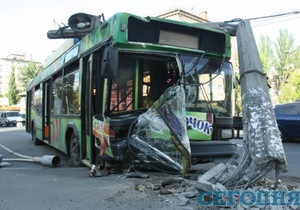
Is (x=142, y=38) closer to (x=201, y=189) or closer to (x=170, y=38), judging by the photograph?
(x=170, y=38)

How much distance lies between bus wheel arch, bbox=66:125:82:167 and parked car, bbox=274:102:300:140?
9864 millimetres

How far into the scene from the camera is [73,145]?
8.97 metres

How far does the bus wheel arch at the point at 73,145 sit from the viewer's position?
845 cm

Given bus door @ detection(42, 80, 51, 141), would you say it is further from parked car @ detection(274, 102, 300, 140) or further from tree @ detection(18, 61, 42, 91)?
tree @ detection(18, 61, 42, 91)

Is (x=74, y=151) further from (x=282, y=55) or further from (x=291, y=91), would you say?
(x=282, y=55)

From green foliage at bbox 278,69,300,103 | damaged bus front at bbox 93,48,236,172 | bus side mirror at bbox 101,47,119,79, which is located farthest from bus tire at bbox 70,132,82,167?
green foliage at bbox 278,69,300,103

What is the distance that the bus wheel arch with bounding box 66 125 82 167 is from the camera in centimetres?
845

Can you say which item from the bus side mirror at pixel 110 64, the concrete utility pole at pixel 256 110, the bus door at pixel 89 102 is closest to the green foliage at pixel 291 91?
the bus door at pixel 89 102

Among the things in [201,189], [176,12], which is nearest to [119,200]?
[201,189]

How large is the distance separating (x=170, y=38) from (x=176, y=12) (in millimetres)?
37303

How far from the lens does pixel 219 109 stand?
7.17 m

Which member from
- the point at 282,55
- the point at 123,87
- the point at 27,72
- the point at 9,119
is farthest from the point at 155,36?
the point at 27,72

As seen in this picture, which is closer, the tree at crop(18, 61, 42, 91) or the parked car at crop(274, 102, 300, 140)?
the parked car at crop(274, 102, 300, 140)

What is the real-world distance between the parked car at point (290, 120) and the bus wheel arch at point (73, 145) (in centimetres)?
986
